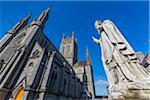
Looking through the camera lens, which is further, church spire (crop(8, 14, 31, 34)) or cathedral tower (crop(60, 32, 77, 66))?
cathedral tower (crop(60, 32, 77, 66))

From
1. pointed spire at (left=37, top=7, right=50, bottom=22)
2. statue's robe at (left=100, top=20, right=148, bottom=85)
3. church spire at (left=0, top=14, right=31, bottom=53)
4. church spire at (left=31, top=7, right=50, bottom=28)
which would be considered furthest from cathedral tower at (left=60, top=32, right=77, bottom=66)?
statue's robe at (left=100, top=20, right=148, bottom=85)

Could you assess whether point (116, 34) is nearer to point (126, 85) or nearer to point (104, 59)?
point (104, 59)

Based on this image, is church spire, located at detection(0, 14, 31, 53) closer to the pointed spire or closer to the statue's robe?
the pointed spire

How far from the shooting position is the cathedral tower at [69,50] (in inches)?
2282

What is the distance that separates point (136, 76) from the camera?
311 cm

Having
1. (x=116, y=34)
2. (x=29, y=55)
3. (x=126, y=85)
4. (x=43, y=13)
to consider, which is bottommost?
(x=126, y=85)

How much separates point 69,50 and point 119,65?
57.8m

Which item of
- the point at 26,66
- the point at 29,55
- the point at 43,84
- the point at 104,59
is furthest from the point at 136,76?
the point at 29,55

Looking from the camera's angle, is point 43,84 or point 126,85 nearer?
point 126,85

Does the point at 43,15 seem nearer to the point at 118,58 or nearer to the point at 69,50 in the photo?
the point at 69,50

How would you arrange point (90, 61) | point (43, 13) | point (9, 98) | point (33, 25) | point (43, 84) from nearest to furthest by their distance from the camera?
1. point (9, 98)
2. point (43, 84)
3. point (33, 25)
4. point (43, 13)
5. point (90, 61)

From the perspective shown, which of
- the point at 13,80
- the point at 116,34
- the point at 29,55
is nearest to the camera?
the point at 116,34

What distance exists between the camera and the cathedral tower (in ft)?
190

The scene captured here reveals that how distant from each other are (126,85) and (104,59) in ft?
4.32
